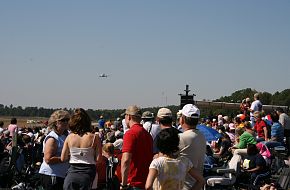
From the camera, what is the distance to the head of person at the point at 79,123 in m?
5.61

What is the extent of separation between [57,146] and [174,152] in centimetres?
183

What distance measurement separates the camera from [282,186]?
848 cm

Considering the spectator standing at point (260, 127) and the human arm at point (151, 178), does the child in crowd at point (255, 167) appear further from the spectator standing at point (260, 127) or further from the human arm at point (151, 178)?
the human arm at point (151, 178)

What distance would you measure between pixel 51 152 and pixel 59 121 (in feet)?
1.28

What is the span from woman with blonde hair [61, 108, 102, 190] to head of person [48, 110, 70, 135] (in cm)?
40

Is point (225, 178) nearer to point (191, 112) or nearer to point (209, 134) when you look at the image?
point (191, 112)

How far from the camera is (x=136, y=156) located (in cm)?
556

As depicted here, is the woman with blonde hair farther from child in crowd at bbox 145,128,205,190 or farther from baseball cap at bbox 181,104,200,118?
child in crowd at bbox 145,128,205,190

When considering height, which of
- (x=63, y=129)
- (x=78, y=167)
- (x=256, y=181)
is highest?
(x=63, y=129)

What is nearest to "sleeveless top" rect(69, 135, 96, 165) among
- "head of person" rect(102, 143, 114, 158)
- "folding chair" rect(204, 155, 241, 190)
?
"folding chair" rect(204, 155, 241, 190)

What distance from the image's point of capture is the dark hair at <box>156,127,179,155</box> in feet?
14.9

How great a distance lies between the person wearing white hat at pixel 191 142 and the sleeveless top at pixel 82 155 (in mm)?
1063

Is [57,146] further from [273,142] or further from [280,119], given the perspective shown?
A: [280,119]

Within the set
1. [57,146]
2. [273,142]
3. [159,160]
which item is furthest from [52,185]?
[273,142]
